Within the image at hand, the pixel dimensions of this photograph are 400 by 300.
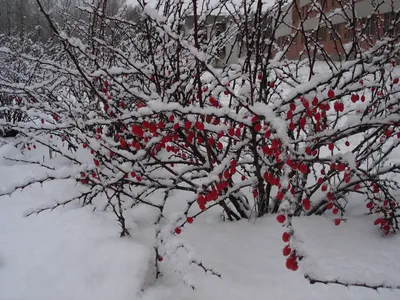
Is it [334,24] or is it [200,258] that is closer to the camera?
[200,258]

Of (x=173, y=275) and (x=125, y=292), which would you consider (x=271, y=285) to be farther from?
(x=125, y=292)

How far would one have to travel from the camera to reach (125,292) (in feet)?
5.96

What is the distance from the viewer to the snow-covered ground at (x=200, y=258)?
1.81 metres

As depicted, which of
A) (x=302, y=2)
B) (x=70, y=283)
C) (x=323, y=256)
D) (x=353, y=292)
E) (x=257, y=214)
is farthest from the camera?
(x=302, y=2)

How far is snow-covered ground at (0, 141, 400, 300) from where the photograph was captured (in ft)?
5.94

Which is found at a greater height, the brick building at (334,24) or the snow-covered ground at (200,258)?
the brick building at (334,24)

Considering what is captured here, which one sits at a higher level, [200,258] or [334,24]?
[334,24]

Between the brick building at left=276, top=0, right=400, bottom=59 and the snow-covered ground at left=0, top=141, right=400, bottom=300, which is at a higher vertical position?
the brick building at left=276, top=0, right=400, bottom=59

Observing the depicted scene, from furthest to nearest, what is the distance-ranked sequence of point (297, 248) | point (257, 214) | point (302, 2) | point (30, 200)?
point (302, 2) → point (30, 200) → point (257, 214) → point (297, 248)

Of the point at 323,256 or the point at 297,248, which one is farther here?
the point at 323,256

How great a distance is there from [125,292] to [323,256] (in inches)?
43.9

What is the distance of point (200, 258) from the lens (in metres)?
2.08

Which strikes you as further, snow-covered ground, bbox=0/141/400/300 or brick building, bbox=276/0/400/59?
brick building, bbox=276/0/400/59

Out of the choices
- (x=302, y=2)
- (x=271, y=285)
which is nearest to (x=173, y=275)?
(x=271, y=285)
